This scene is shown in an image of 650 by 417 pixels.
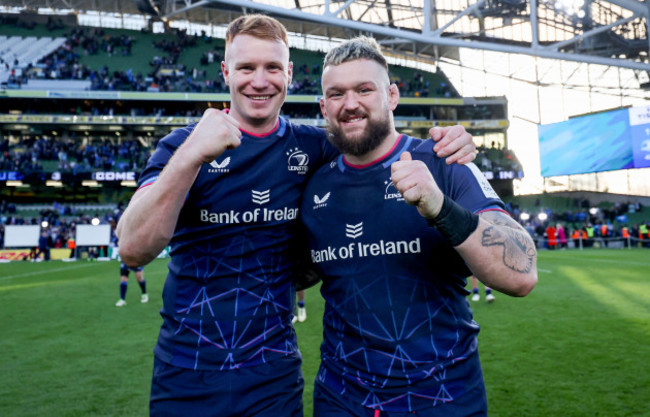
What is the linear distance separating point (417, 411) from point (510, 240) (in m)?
0.83

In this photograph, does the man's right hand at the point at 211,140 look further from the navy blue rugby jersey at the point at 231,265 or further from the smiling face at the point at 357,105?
the smiling face at the point at 357,105

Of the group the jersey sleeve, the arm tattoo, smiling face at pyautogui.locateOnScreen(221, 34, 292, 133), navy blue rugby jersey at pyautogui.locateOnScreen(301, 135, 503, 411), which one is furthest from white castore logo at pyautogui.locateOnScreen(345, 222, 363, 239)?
smiling face at pyautogui.locateOnScreen(221, 34, 292, 133)

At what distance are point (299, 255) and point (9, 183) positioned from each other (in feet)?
136

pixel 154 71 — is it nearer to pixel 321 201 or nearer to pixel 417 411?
pixel 321 201

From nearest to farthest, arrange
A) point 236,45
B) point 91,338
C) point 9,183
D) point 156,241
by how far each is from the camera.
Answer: point 156,241
point 236,45
point 91,338
point 9,183

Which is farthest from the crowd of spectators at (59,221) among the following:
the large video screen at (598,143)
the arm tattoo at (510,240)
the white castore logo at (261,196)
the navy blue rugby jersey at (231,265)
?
the arm tattoo at (510,240)

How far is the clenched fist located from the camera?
1762 mm

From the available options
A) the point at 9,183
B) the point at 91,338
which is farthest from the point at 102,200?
the point at 91,338

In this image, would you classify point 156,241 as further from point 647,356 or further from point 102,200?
point 102,200

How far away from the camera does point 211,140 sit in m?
1.85

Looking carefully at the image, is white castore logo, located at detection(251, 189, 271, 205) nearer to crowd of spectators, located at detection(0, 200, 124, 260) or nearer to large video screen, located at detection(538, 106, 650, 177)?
large video screen, located at detection(538, 106, 650, 177)

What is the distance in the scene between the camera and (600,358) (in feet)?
19.0

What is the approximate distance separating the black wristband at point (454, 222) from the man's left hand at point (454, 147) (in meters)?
0.48

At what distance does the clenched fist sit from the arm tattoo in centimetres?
26
